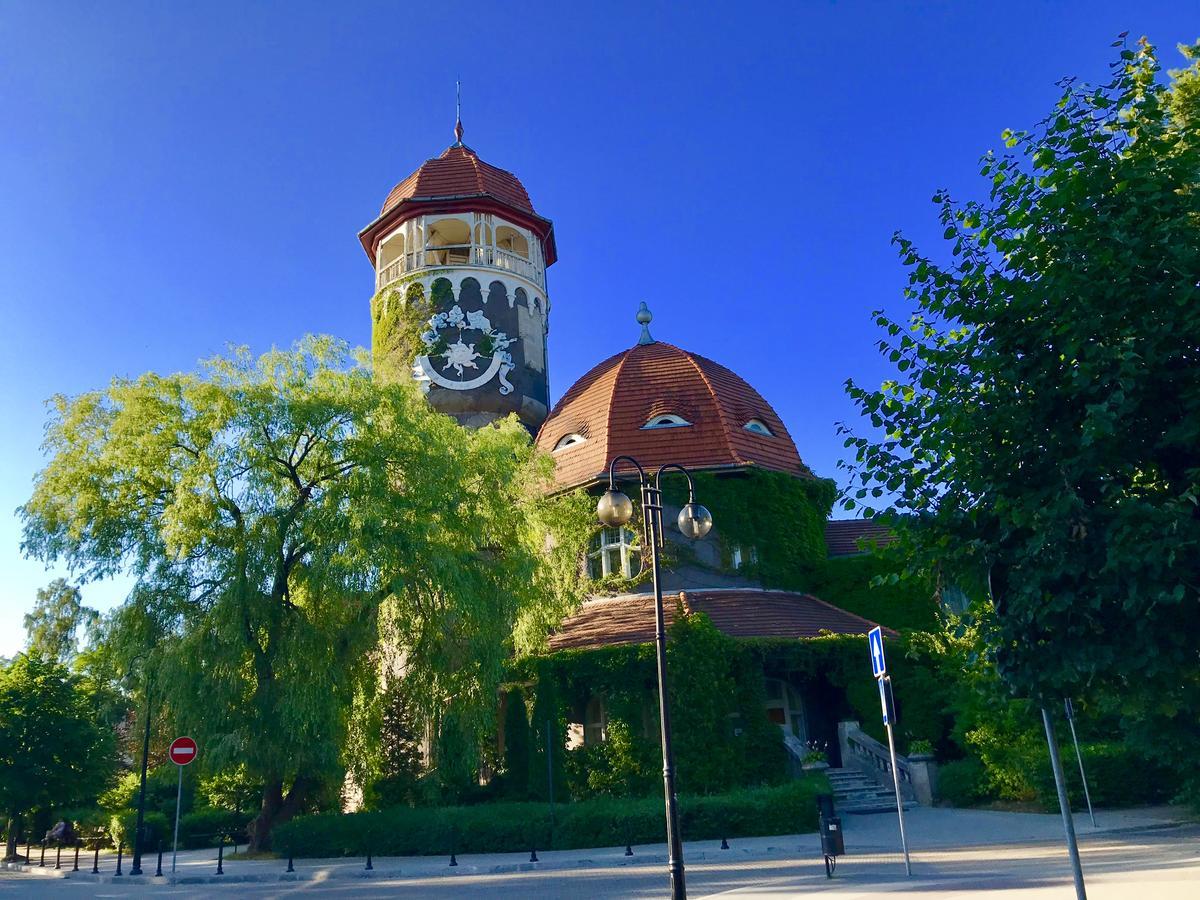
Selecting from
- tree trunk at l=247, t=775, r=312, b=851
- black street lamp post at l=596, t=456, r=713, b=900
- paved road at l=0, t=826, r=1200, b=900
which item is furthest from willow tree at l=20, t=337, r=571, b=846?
black street lamp post at l=596, t=456, r=713, b=900

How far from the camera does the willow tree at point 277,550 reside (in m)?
19.9

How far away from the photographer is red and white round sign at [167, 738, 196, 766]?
729 inches

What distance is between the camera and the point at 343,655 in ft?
68.7

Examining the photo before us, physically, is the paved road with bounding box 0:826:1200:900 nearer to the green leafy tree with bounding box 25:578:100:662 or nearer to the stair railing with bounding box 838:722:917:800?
the stair railing with bounding box 838:722:917:800

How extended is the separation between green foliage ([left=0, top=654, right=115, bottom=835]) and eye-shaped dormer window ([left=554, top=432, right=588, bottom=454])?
16625 millimetres

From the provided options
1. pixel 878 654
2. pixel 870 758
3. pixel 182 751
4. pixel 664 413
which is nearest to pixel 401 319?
pixel 664 413

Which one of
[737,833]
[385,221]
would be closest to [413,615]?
[737,833]

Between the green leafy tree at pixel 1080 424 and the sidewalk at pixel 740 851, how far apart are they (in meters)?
9.92

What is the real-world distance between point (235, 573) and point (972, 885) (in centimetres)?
1553

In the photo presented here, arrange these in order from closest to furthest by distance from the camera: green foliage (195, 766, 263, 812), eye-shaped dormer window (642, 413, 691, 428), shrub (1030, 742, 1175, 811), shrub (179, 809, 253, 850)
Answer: shrub (1030, 742, 1175, 811) → shrub (179, 809, 253, 850) → eye-shaped dormer window (642, 413, 691, 428) → green foliage (195, 766, 263, 812)

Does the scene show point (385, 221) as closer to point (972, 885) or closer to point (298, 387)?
point (298, 387)

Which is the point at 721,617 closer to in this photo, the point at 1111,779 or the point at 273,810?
the point at 1111,779

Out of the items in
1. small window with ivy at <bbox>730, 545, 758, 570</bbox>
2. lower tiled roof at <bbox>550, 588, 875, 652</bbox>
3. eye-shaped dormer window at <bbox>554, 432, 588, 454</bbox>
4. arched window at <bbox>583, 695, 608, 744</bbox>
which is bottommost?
arched window at <bbox>583, 695, 608, 744</bbox>

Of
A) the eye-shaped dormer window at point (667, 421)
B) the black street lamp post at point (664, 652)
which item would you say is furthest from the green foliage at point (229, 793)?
the black street lamp post at point (664, 652)
